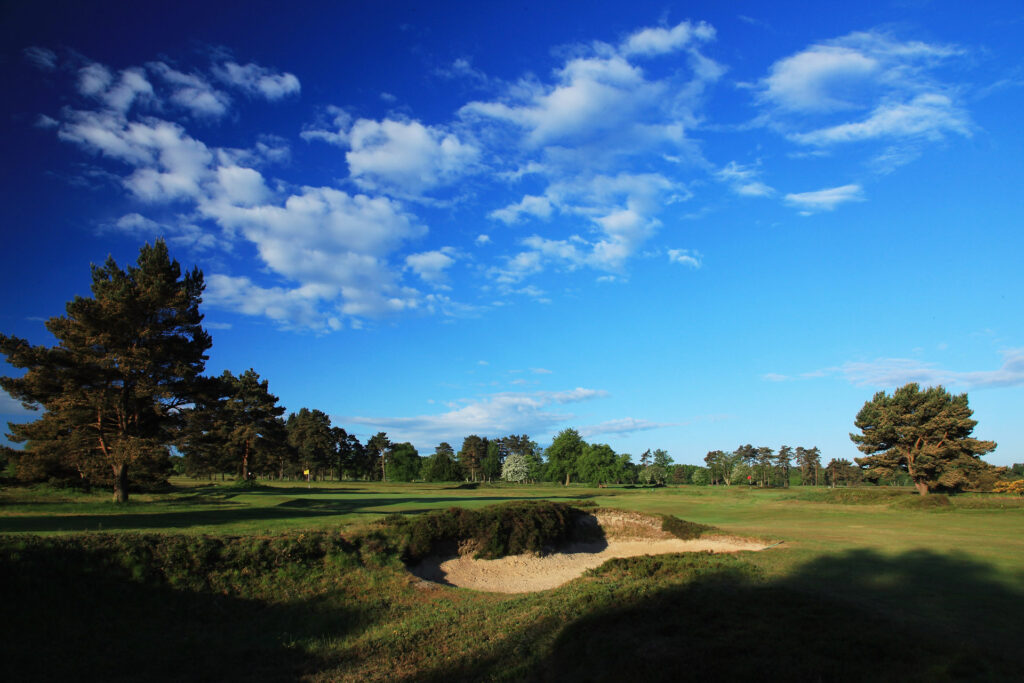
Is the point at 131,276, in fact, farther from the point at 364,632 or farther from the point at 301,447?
the point at 301,447

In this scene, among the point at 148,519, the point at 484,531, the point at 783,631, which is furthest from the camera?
the point at 148,519

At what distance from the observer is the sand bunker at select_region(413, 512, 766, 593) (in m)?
17.7

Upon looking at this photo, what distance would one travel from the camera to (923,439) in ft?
162

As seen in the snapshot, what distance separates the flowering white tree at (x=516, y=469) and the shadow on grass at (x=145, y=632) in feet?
403

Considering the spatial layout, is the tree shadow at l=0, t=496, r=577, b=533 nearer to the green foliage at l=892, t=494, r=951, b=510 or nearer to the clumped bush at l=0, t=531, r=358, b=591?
the clumped bush at l=0, t=531, r=358, b=591

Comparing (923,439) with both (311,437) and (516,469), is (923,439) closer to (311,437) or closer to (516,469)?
(311,437)

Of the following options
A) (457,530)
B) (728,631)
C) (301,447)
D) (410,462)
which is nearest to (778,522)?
(457,530)

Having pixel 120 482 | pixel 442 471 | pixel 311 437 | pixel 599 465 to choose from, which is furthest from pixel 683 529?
pixel 442 471

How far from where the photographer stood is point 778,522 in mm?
27594

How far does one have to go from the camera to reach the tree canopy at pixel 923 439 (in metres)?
47.6

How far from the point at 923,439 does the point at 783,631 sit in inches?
2183

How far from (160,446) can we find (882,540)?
35691 millimetres

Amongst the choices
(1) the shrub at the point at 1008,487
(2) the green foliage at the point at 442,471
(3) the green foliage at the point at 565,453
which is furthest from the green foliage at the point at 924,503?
(2) the green foliage at the point at 442,471

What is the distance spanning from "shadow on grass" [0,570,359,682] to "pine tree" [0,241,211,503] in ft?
66.1
